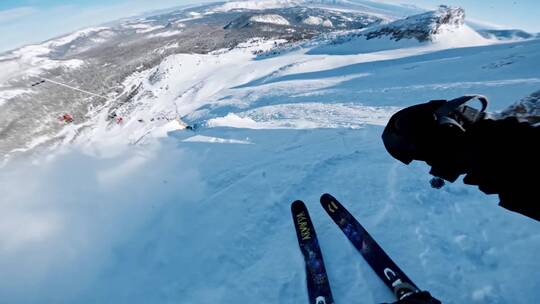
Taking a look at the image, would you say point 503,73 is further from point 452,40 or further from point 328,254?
point 452,40

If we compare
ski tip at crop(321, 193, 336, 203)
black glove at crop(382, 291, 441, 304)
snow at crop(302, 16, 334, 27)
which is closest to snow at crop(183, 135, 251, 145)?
ski tip at crop(321, 193, 336, 203)

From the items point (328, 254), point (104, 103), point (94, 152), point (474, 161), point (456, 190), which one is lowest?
point (104, 103)

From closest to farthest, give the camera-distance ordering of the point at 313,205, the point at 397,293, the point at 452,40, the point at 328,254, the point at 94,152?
the point at 397,293
the point at 328,254
the point at 313,205
the point at 94,152
the point at 452,40

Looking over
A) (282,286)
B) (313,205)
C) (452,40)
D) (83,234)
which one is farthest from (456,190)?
(452,40)

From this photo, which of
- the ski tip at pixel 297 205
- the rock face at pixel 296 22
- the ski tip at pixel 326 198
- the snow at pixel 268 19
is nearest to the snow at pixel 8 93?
the rock face at pixel 296 22

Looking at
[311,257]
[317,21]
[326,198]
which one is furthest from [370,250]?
[317,21]

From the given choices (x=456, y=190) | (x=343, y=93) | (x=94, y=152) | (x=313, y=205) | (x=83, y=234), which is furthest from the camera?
(x=343, y=93)

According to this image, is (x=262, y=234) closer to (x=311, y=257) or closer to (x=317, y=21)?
(x=311, y=257)
